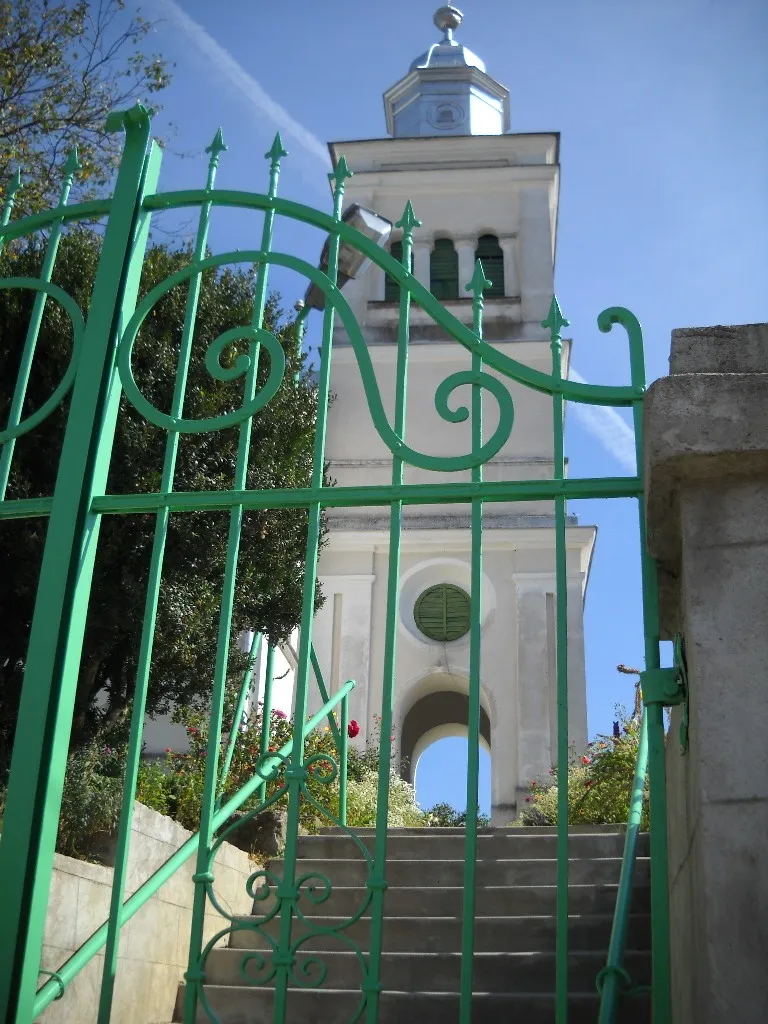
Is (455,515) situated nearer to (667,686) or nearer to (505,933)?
(505,933)

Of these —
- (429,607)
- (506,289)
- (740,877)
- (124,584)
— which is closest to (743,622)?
(740,877)

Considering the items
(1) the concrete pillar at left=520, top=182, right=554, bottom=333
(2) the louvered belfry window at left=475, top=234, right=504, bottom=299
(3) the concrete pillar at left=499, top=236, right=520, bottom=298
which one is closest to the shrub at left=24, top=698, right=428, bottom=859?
(1) the concrete pillar at left=520, top=182, right=554, bottom=333

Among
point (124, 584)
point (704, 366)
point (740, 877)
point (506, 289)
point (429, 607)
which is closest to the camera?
point (740, 877)

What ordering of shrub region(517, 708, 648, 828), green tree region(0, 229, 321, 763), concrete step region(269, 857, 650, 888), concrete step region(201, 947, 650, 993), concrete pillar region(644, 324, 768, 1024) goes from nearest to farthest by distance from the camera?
concrete pillar region(644, 324, 768, 1024)
concrete step region(201, 947, 650, 993)
concrete step region(269, 857, 650, 888)
green tree region(0, 229, 321, 763)
shrub region(517, 708, 648, 828)

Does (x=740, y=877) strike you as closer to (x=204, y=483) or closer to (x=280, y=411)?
(x=204, y=483)

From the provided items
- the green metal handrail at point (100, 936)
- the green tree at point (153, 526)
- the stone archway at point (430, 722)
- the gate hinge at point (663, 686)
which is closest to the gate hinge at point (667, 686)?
the gate hinge at point (663, 686)

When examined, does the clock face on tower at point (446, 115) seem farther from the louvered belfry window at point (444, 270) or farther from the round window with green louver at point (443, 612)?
the round window with green louver at point (443, 612)

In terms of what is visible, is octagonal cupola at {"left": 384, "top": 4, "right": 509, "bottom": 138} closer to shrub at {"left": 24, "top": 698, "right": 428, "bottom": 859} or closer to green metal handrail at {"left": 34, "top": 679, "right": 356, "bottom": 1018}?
shrub at {"left": 24, "top": 698, "right": 428, "bottom": 859}

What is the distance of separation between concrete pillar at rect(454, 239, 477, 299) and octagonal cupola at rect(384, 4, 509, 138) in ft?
14.6

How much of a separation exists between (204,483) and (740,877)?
19.2 ft

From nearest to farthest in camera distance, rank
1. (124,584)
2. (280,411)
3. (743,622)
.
A: (743,622) → (124,584) → (280,411)

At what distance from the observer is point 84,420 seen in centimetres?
339

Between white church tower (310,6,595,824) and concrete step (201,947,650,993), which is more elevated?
white church tower (310,6,595,824)

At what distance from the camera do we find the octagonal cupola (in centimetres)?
2373
